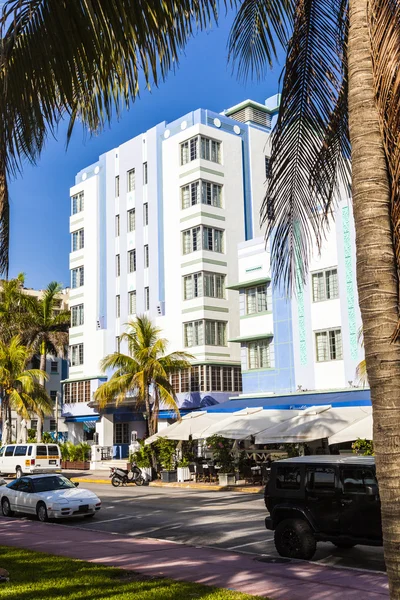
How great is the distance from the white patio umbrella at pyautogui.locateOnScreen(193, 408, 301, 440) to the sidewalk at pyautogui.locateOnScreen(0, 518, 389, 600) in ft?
39.0

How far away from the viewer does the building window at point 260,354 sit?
39.0 metres

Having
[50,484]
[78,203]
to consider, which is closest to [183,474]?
[50,484]

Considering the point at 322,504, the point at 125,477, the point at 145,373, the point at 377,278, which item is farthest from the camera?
the point at 145,373

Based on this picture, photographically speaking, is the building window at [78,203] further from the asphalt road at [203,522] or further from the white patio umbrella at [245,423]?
the asphalt road at [203,522]

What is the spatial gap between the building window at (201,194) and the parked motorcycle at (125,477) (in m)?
20.8

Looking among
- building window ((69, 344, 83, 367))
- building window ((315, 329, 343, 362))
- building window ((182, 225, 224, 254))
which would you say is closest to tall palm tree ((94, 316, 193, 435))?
building window ((315, 329, 343, 362))

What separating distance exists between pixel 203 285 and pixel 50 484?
26.6 metres

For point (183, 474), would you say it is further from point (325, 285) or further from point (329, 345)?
point (325, 285)

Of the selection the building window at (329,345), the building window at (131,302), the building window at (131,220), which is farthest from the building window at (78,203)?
the building window at (329,345)

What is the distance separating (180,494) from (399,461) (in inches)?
1007

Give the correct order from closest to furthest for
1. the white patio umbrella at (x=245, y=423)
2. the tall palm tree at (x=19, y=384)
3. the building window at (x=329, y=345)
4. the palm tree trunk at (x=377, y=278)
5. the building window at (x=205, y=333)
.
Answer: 1. the palm tree trunk at (x=377, y=278)
2. the white patio umbrella at (x=245, y=423)
3. the building window at (x=329, y=345)
4. the building window at (x=205, y=333)
5. the tall palm tree at (x=19, y=384)

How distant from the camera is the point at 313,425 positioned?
26797mm

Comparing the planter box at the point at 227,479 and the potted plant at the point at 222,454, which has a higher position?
the potted plant at the point at 222,454

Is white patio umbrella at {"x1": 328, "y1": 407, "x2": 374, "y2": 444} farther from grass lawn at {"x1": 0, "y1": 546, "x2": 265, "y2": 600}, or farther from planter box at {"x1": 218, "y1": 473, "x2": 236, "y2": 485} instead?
grass lawn at {"x1": 0, "y1": 546, "x2": 265, "y2": 600}
